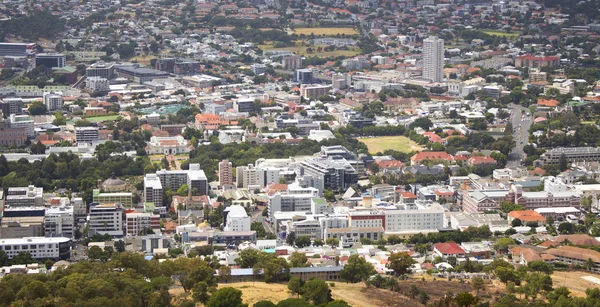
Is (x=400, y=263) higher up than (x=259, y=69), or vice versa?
(x=259, y=69)

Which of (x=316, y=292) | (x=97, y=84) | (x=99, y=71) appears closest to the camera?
(x=316, y=292)

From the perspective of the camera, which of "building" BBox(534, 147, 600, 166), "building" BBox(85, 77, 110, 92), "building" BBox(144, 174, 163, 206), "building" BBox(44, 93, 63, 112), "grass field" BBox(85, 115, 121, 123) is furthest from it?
"building" BBox(85, 77, 110, 92)

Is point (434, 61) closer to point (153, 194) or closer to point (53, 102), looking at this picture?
point (53, 102)

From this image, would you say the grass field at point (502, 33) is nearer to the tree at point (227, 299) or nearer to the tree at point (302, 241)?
the tree at point (302, 241)

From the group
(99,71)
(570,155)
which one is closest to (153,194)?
(570,155)

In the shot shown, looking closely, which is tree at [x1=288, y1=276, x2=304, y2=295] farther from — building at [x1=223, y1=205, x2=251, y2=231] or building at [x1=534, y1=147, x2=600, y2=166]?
building at [x1=534, y1=147, x2=600, y2=166]

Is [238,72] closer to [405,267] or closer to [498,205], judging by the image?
[498,205]

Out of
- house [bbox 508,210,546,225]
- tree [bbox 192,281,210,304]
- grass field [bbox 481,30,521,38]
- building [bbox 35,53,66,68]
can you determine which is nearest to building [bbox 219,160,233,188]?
house [bbox 508,210,546,225]
